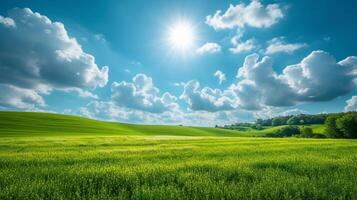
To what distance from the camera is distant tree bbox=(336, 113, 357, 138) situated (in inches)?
3410

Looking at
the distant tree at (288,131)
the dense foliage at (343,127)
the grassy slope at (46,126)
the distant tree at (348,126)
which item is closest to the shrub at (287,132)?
the distant tree at (288,131)

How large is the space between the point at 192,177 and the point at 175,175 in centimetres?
76

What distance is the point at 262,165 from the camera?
1168 cm

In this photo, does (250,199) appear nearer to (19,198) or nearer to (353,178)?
(353,178)

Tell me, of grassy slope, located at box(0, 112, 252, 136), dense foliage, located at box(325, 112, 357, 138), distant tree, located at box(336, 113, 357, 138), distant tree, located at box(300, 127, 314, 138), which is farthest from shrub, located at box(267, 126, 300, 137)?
grassy slope, located at box(0, 112, 252, 136)

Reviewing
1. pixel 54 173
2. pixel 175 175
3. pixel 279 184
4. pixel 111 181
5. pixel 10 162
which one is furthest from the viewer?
pixel 10 162

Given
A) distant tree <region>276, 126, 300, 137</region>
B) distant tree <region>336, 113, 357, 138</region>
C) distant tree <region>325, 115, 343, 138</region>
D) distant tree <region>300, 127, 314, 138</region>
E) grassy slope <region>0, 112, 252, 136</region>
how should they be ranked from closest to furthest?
grassy slope <region>0, 112, 252, 136</region> < distant tree <region>336, 113, 357, 138</region> < distant tree <region>325, 115, 343, 138</region> < distant tree <region>300, 127, 314, 138</region> < distant tree <region>276, 126, 300, 137</region>

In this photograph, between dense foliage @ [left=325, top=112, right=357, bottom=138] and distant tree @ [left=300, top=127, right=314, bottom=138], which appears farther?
distant tree @ [left=300, top=127, right=314, bottom=138]

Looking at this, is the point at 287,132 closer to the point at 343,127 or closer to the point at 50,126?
the point at 343,127

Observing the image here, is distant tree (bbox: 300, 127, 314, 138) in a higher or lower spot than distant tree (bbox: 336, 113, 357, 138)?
lower

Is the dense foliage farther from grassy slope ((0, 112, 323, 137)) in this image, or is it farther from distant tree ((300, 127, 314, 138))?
grassy slope ((0, 112, 323, 137))

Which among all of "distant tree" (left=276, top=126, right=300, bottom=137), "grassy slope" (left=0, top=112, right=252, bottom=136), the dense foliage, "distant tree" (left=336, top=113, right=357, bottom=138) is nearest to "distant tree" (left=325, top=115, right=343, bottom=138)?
the dense foliage

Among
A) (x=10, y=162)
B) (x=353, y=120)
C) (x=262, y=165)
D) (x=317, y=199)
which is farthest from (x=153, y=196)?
(x=353, y=120)

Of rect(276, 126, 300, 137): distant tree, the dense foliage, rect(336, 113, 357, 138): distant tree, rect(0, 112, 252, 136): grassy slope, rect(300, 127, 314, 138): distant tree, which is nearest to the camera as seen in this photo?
rect(0, 112, 252, 136): grassy slope
